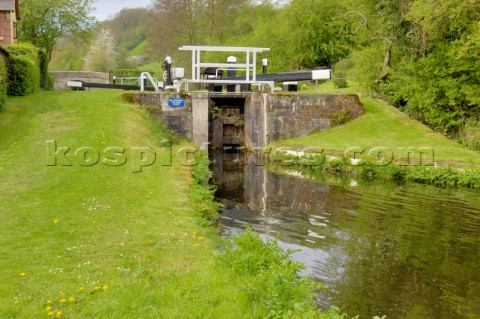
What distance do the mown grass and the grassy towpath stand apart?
26.4ft

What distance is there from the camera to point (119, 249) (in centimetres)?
690

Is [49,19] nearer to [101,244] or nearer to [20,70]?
[20,70]

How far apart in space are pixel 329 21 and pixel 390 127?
53.9ft

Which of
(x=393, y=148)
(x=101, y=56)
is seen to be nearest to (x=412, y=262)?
(x=393, y=148)

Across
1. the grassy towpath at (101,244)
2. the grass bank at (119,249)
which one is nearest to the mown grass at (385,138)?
the grass bank at (119,249)

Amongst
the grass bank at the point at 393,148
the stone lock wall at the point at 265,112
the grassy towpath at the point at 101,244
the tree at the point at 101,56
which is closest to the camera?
the grassy towpath at the point at 101,244

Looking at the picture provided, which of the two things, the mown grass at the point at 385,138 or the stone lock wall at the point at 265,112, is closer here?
the mown grass at the point at 385,138

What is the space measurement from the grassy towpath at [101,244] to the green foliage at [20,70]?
8.57 metres

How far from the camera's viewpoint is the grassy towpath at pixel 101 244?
525 cm

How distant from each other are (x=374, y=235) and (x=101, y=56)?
44.5 m

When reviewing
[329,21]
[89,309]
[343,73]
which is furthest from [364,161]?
[329,21]

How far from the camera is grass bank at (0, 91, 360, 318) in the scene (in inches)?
207

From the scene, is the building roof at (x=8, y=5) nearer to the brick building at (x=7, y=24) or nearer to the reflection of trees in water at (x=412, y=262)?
the brick building at (x=7, y=24)

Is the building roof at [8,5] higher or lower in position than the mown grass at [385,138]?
higher
